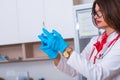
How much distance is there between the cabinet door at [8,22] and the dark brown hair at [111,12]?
1.52m

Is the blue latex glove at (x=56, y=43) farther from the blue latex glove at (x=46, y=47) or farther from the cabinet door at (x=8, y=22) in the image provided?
the cabinet door at (x=8, y=22)

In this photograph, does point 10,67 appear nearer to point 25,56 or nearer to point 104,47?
point 25,56

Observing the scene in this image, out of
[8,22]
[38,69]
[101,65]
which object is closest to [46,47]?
[101,65]

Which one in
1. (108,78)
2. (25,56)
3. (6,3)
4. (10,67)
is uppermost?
(6,3)

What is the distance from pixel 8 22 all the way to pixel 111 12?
5.41ft

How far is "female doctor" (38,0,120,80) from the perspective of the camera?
1.13 metres

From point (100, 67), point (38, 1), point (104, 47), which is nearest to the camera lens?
point (100, 67)

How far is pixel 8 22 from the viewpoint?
266 cm

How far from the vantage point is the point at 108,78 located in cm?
121

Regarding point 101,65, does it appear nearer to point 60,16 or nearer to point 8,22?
point 60,16

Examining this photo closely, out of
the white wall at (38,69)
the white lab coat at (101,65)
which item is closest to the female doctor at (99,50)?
the white lab coat at (101,65)

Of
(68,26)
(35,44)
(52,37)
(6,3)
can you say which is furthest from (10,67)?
(52,37)

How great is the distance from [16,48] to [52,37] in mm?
1859

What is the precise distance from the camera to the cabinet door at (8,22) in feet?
8.64
